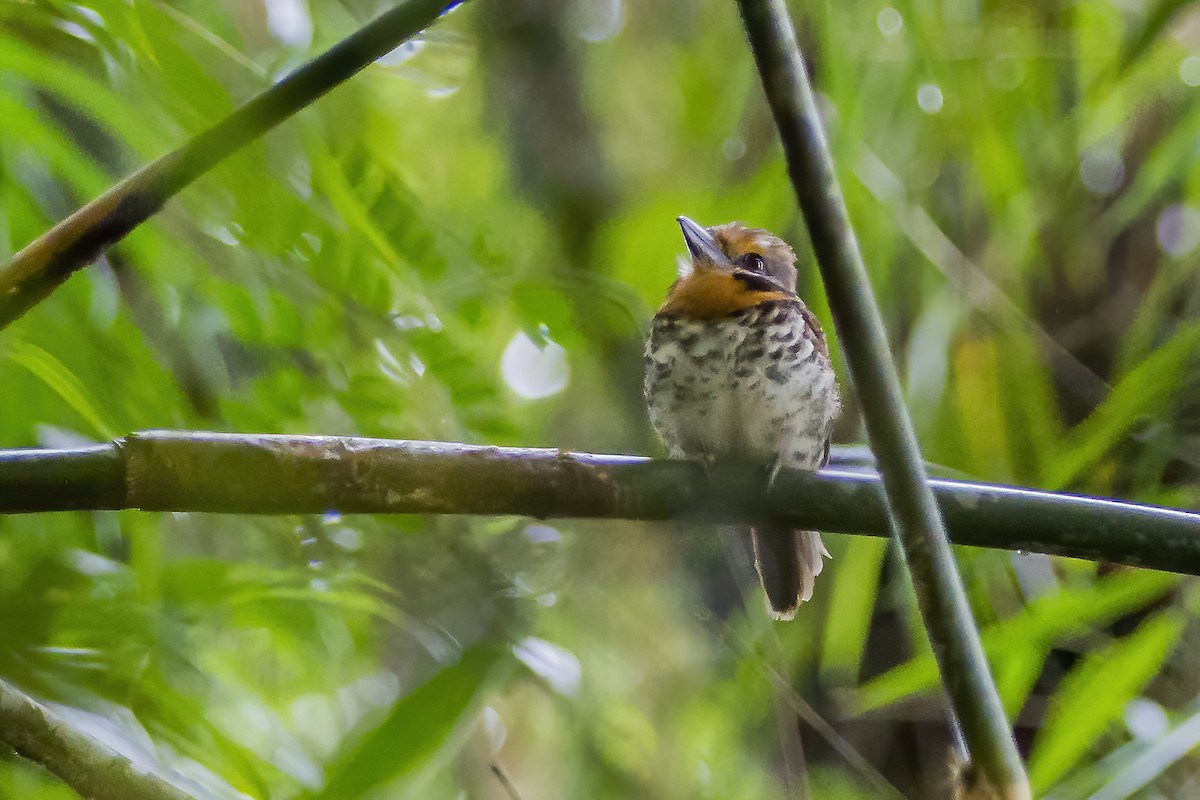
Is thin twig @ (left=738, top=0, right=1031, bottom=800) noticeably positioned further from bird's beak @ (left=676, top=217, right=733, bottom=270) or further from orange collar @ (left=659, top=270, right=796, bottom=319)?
orange collar @ (left=659, top=270, right=796, bottom=319)

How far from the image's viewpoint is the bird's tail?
1221 millimetres

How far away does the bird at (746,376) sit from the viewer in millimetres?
1192

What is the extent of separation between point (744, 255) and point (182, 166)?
2.65 feet

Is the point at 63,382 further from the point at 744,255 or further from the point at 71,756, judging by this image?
the point at 744,255

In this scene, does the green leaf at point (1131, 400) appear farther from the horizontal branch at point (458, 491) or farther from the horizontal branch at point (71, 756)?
the horizontal branch at point (71, 756)

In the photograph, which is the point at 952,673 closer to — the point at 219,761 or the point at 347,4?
the point at 219,761

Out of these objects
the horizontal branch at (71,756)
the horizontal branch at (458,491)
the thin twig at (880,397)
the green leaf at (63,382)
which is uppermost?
the thin twig at (880,397)

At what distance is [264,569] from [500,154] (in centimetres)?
82

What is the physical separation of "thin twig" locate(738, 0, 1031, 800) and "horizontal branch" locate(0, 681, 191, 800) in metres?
0.40

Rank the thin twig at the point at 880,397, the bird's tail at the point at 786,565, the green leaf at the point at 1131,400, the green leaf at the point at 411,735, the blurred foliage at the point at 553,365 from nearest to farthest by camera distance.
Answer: the thin twig at the point at 880,397 → the green leaf at the point at 411,735 → the blurred foliage at the point at 553,365 → the green leaf at the point at 1131,400 → the bird's tail at the point at 786,565

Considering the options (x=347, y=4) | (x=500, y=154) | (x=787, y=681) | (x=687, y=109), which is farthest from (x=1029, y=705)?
(x=347, y=4)

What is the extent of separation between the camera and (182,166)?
0.54 m

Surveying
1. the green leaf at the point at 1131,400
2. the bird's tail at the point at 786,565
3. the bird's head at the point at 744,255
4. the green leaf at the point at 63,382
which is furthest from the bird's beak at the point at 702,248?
the green leaf at the point at 63,382

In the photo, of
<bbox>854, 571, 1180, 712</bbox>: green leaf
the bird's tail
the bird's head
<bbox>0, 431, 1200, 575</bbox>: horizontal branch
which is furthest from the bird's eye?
<bbox>0, 431, 1200, 575</bbox>: horizontal branch
